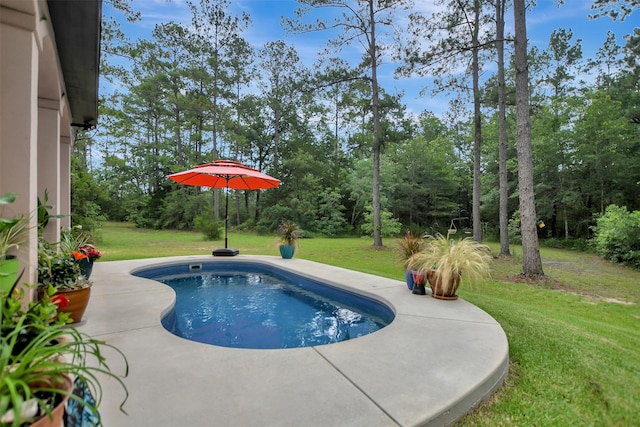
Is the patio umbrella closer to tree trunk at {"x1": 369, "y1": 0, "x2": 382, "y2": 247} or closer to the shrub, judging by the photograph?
tree trunk at {"x1": 369, "y1": 0, "x2": 382, "y2": 247}

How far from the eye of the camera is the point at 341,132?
83.8 ft

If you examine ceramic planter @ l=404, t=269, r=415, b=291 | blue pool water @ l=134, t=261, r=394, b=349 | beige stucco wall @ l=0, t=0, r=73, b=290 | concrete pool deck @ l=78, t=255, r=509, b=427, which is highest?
beige stucco wall @ l=0, t=0, r=73, b=290

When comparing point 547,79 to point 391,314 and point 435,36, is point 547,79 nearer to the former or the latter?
point 435,36

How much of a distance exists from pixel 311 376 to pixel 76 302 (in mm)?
2405

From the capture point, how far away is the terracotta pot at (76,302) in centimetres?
283

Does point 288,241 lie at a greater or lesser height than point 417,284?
greater

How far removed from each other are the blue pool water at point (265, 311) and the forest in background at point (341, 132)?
693cm

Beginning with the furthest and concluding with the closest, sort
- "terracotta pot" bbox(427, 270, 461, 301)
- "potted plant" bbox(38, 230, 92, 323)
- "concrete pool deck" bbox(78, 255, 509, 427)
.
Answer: "terracotta pot" bbox(427, 270, 461, 301)
"potted plant" bbox(38, 230, 92, 323)
"concrete pool deck" bbox(78, 255, 509, 427)

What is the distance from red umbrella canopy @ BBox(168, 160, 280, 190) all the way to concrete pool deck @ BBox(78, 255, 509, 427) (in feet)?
12.8

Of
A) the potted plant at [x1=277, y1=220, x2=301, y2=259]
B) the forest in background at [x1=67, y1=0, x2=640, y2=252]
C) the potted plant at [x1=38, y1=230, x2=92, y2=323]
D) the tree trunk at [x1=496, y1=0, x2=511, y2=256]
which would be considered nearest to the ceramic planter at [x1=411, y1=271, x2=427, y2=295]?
the potted plant at [x1=38, y1=230, x2=92, y2=323]

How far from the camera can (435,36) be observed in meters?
9.59

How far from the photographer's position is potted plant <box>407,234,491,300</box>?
3.87 m

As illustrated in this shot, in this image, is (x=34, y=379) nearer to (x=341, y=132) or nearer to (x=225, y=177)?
(x=225, y=177)

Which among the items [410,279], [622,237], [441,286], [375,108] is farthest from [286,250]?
[622,237]
